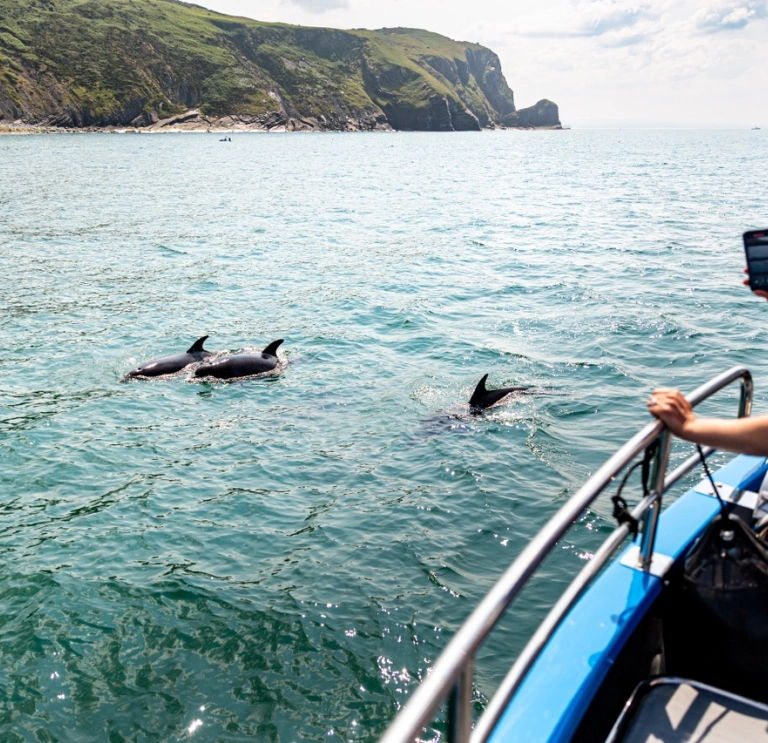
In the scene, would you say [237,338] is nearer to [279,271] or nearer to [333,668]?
[279,271]

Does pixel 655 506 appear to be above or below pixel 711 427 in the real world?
below

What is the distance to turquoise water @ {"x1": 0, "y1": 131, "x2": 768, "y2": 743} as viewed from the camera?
7227mm

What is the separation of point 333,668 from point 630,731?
4.17m

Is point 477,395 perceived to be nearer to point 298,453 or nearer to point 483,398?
point 483,398

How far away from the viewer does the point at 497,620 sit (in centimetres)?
247

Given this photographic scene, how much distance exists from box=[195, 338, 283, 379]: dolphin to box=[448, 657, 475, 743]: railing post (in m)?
14.5

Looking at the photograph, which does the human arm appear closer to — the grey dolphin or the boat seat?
the boat seat

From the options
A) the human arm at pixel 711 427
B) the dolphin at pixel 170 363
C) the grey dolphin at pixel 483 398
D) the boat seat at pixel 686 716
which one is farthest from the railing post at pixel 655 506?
the dolphin at pixel 170 363

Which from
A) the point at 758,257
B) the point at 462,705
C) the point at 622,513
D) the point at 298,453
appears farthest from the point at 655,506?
the point at 298,453

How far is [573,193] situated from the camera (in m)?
61.9

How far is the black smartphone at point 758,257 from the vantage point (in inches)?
151

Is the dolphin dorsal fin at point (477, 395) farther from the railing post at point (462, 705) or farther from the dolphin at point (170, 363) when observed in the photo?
the railing post at point (462, 705)

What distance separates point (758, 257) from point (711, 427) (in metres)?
1.01

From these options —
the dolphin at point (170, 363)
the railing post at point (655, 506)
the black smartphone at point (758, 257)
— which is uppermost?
the black smartphone at point (758, 257)
